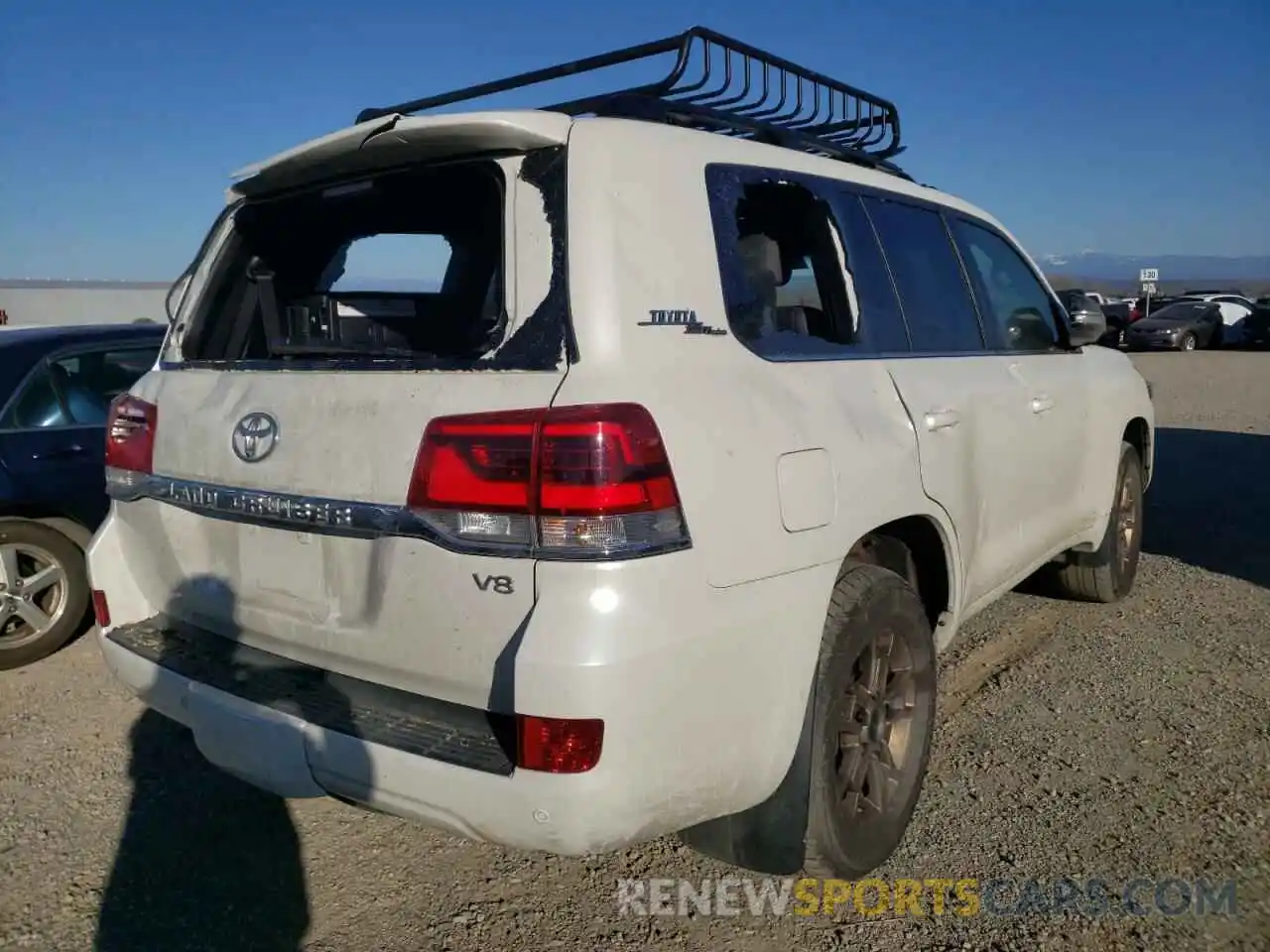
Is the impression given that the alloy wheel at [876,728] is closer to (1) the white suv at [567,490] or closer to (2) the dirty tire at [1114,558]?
(1) the white suv at [567,490]

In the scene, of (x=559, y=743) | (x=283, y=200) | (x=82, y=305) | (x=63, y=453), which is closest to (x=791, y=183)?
(x=283, y=200)

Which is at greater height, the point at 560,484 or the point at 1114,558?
the point at 560,484

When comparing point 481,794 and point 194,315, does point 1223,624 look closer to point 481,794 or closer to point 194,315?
point 481,794


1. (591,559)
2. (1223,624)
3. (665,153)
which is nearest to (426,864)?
(591,559)

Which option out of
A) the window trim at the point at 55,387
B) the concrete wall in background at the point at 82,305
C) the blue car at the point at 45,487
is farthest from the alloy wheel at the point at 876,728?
the concrete wall in background at the point at 82,305

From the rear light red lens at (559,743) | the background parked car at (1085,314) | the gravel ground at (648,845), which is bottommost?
the gravel ground at (648,845)

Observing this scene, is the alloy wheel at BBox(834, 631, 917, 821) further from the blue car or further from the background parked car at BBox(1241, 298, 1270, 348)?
the background parked car at BBox(1241, 298, 1270, 348)

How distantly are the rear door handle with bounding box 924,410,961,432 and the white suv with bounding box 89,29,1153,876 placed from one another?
0.9 inches

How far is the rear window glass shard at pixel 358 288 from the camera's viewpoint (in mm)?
2439

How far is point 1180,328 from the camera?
1120 inches

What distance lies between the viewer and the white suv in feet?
6.77

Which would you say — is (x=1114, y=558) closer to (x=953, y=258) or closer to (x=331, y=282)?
(x=953, y=258)

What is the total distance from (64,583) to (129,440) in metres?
2.28

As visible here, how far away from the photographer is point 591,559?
2012 mm
